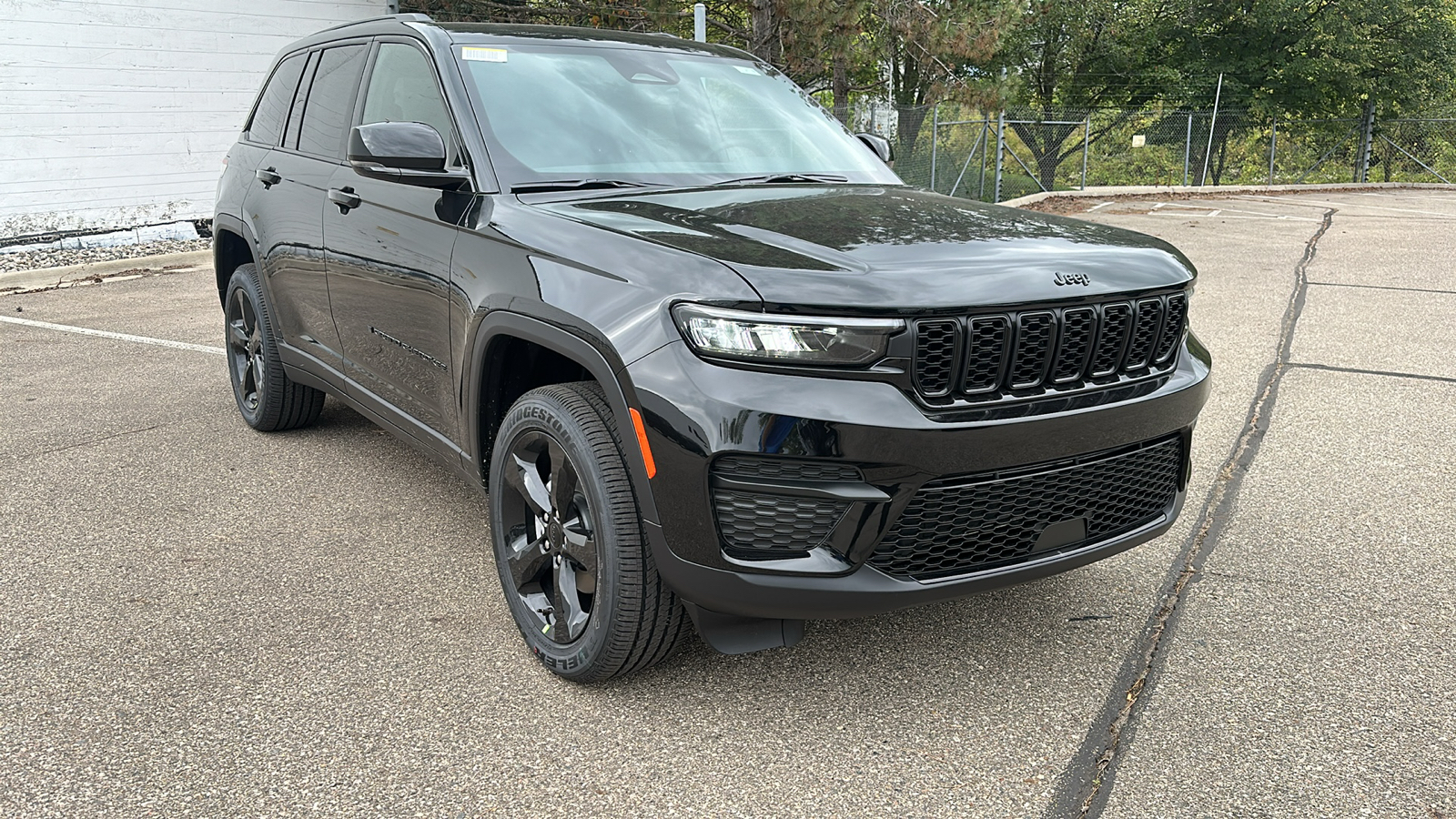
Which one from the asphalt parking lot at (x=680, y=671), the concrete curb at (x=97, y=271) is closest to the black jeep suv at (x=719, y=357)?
the asphalt parking lot at (x=680, y=671)

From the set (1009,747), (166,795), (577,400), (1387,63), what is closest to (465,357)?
Result: (577,400)

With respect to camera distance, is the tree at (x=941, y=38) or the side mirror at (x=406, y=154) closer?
the side mirror at (x=406, y=154)

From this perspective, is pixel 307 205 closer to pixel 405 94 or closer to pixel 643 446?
pixel 405 94

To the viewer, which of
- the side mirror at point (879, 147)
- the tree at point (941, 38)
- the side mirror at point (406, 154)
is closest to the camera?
the side mirror at point (406, 154)

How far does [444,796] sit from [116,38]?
13144 mm

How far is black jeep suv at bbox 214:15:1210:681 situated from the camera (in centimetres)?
243

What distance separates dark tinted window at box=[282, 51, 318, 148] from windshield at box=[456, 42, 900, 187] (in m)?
1.45

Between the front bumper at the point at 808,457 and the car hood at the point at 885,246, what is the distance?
228 millimetres

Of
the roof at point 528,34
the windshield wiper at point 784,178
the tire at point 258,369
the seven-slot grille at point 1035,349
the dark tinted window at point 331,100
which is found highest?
the roof at point 528,34

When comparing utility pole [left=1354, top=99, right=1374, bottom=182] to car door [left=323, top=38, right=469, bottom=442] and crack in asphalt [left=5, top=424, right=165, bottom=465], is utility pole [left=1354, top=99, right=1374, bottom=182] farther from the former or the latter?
crack in asphalt [left=5, top=424, right=165, bottom=465]

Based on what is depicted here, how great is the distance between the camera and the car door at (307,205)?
4332 mm

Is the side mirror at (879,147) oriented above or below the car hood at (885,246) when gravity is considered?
above

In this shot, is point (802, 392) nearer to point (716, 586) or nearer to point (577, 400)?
Answer: point (716, 586)

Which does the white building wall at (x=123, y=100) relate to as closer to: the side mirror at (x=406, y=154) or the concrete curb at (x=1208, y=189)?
the side mirror at (x=406, y=154)
